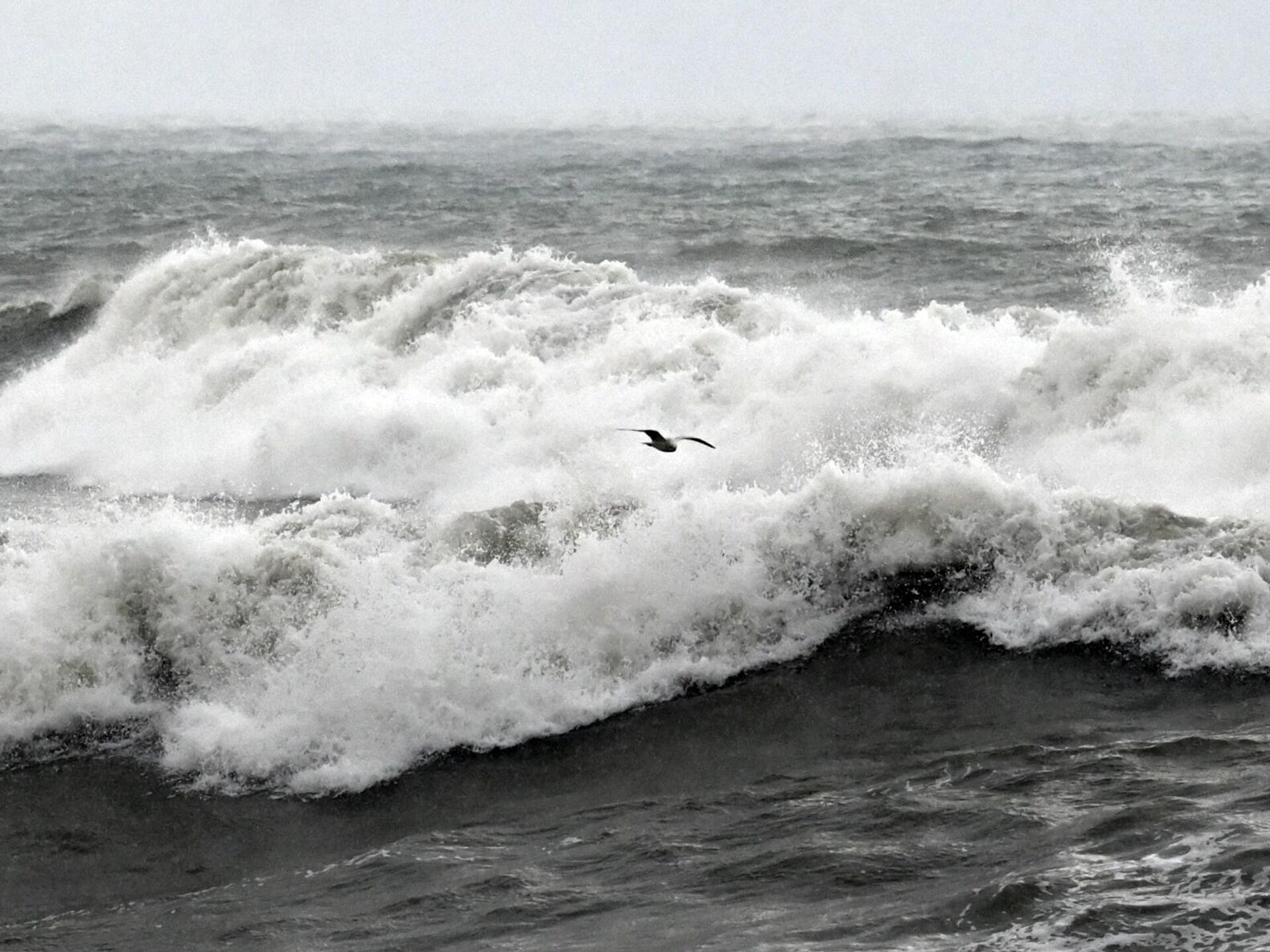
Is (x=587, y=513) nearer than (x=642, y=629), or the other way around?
(x=642, y=629)

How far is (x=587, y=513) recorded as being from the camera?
33.9ft

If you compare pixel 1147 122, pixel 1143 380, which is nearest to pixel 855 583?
pixel 1143 380

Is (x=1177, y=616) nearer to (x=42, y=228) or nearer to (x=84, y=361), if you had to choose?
(x=84, y=361)

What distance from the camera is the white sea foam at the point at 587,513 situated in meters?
8.95

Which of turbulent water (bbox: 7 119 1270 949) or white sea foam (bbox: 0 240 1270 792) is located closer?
turbulent water (bbox: 7 119 1270 949)

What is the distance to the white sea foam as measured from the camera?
8.95 meters

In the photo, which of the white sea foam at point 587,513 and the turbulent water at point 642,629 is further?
the white sea foam at point 587,513

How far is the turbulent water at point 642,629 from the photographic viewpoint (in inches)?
273

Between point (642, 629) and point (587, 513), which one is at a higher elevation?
point (587, 513)

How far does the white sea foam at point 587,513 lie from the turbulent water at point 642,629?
0.03 m

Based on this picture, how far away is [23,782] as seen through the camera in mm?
8469

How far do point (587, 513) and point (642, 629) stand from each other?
3.99ft

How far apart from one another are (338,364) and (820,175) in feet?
64.0

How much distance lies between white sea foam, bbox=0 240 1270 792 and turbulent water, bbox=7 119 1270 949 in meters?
0.03
